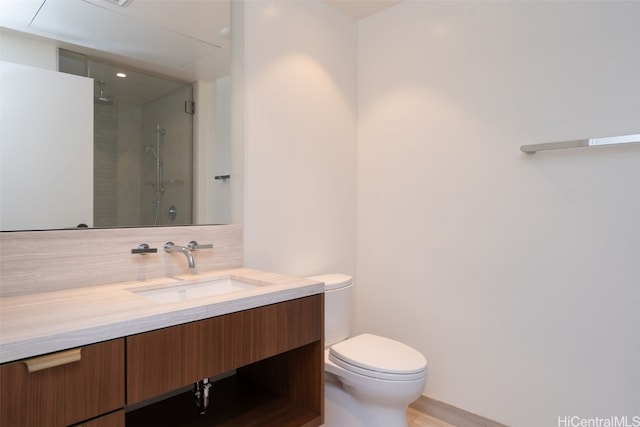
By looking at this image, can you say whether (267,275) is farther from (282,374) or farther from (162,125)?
(162,125)

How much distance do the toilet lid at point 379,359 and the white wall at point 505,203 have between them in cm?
46

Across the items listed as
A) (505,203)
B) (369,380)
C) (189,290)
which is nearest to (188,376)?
(189,290)

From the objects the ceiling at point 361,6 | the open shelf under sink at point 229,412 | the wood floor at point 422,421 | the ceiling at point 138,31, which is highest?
the ceiling at point 361,6

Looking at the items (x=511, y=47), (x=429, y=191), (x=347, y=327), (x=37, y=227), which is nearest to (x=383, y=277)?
(x=347, y=327)

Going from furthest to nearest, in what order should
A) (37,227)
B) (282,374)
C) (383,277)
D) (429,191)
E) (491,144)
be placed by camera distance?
(383,277)
(429,191)
(491,144)
(282,374)
(37,227)

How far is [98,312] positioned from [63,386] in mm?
196

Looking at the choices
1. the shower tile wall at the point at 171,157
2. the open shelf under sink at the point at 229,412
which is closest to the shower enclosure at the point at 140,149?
the shower tile wall at the point at 171,157

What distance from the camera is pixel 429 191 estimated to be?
6.52 ft

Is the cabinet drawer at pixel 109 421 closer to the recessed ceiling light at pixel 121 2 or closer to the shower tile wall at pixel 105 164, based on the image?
the shower tile wall at pixel 105 164

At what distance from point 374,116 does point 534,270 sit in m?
1.22

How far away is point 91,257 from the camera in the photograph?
49.9 inches

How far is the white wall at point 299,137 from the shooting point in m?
1.76

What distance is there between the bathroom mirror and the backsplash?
6cm

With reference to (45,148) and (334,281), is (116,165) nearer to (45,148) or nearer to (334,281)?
(45,148)
